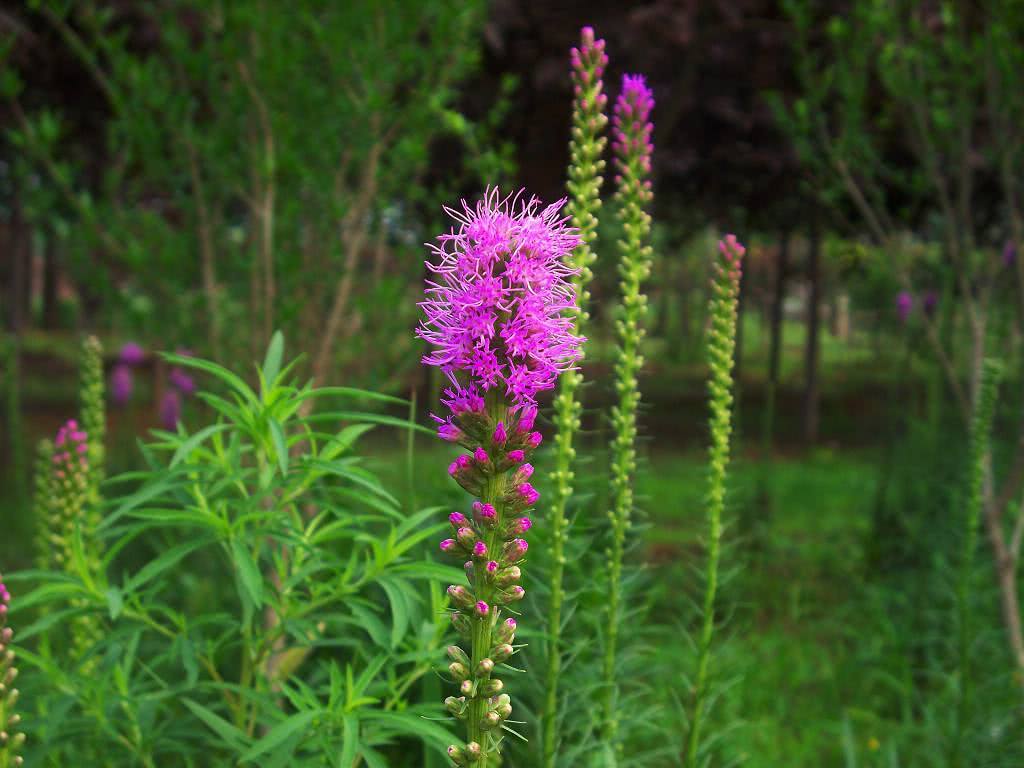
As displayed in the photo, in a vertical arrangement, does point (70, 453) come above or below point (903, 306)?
below

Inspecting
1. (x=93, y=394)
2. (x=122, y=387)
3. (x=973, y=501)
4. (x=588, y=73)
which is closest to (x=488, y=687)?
(x=588, y=73)

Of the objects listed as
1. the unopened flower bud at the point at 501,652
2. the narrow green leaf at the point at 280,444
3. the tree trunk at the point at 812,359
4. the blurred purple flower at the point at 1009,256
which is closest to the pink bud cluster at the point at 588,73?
the narrow green leaf at the point at 280,444

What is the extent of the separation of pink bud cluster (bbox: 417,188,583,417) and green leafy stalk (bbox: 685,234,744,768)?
1081 mm

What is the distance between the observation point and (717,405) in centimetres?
294

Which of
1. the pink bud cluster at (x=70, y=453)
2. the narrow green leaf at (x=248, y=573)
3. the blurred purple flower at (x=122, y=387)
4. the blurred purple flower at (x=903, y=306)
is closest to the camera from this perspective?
the narrow green leaf at (x=248, y=573)

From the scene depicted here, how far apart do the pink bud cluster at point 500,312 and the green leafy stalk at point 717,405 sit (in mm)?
1081

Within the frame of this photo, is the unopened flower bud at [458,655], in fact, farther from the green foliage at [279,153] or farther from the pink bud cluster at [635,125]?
the green foliage at [279,153]

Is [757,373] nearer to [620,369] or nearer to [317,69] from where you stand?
[317,69]

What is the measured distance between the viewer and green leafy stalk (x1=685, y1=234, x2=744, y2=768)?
2.82 m

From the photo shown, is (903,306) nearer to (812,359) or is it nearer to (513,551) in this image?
(812,359)

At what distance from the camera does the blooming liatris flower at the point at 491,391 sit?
5.76 feet

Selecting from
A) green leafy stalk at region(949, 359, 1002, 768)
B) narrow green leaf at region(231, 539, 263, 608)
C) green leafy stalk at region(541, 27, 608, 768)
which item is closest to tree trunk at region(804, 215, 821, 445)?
green leafy stalk at region(949, 359, 1002, 768)

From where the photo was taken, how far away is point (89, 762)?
324 centimetres

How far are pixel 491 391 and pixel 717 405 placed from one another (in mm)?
1303
